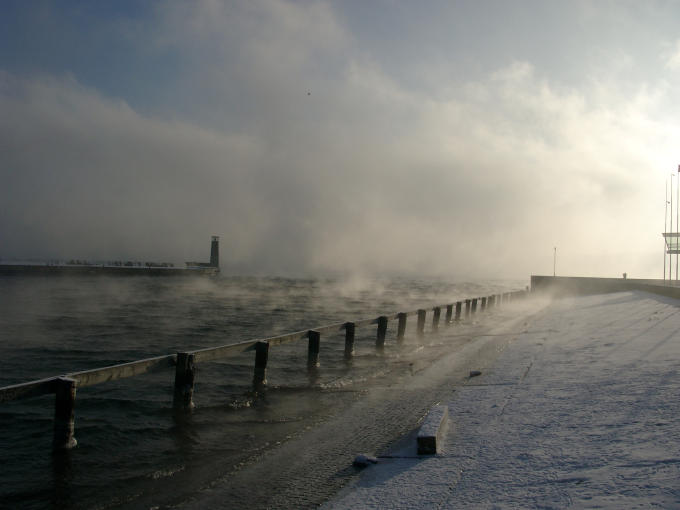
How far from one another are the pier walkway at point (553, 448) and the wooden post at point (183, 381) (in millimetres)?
5051

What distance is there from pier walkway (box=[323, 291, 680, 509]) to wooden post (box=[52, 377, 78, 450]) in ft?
15.4

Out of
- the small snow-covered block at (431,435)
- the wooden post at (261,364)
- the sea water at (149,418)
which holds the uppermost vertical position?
the small snow-covered block at (431,435)

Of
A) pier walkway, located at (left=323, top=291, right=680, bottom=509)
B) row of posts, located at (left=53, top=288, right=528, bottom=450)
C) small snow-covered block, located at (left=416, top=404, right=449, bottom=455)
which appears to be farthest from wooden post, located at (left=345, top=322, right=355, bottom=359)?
small snow-covered block, located at (left=416, top=404, right=449, bottom=455)

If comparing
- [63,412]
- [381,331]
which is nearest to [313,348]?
[381,331]

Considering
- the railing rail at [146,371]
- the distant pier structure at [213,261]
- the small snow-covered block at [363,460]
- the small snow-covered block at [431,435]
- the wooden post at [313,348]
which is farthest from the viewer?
the distant pier structure at [213,261]

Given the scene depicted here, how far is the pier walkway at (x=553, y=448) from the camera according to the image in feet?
14.0

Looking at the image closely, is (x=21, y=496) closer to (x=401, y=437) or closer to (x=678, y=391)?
(x=401, y=437)

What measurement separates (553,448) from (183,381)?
705 centimetres

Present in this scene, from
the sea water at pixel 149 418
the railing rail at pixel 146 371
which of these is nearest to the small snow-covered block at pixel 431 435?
the sea water at pixel 149 418

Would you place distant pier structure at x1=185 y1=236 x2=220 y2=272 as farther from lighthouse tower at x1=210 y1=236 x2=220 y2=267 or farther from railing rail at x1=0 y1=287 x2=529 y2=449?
railing rail at x1=0 y1=287 x2=529 y2=449

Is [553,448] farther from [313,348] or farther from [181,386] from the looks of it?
[313,348]

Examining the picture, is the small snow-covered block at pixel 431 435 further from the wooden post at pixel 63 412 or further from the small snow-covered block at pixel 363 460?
the wooden post at pixel 63 412

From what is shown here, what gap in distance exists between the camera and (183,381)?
10.1 m

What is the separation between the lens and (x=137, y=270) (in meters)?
107
